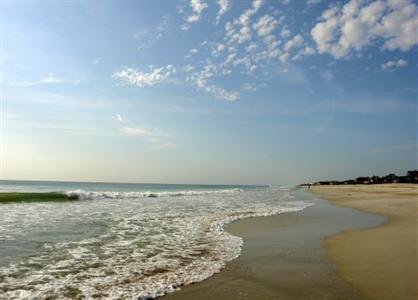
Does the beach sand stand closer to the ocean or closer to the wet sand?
the wet sand

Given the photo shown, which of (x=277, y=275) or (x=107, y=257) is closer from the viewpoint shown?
(x=277, y=275)

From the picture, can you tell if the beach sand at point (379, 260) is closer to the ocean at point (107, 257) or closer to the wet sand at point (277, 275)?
the wet sand at point (277, 275)

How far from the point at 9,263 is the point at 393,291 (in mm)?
8522

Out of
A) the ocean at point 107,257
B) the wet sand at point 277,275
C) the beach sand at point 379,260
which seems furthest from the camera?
the ocean at point 107,257

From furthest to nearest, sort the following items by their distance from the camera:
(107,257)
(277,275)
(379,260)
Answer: (107,257) < (379,260) < (277,275)

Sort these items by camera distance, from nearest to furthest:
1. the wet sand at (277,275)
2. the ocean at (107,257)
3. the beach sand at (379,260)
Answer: the wet sand at (277,275)
the beach sand at (379,260)
the ocean at (107,257)

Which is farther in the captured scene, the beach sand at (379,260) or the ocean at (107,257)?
the ocean at (107,257)

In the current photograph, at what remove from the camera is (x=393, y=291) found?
6348 millimetres

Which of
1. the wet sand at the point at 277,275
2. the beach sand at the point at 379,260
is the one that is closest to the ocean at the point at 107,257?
the wet sand at the point at 277,275

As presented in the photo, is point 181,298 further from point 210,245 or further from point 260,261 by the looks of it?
point 210,245

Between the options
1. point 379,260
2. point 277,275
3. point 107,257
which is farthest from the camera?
point 107,257

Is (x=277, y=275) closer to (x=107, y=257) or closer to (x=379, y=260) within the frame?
(x=379, y=260)

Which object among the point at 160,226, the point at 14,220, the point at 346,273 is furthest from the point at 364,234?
the point at 14,220

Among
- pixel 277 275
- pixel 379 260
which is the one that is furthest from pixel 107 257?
pixel 379 260
